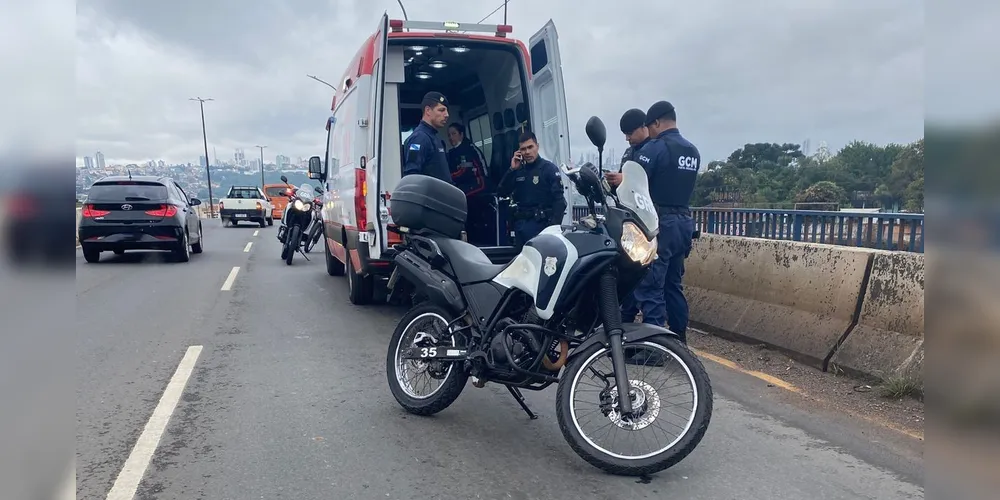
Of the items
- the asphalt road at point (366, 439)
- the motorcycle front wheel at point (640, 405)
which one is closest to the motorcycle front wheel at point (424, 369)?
the asphalt road at point (366, 439)

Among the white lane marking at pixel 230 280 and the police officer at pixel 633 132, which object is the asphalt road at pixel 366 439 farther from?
the white lane marking at pixel 230 280

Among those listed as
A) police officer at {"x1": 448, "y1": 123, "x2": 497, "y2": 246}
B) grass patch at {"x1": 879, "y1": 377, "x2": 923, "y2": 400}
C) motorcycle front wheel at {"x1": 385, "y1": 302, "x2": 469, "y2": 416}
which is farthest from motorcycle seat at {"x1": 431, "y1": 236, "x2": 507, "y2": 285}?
police officer at {"x1": 448, "y1": 123, "x2": 497, "y2": 246}

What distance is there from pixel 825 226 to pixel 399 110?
445 centimetres

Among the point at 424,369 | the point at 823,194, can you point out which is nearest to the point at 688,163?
the point at 823,194

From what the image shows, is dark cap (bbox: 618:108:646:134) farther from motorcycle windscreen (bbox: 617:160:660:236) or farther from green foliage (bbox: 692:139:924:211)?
motorcycle windscreen (bbox: 617:160:660:236)

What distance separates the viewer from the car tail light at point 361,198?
6.71m

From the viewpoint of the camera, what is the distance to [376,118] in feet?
20.6

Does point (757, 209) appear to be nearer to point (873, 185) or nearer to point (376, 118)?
point (873, 185)

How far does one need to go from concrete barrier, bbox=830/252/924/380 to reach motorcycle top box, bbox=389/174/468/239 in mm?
3084

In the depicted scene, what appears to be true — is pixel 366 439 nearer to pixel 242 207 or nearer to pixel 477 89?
pixel 477 89

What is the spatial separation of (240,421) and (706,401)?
9.18ft

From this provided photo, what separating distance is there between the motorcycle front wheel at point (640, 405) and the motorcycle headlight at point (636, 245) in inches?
16.7

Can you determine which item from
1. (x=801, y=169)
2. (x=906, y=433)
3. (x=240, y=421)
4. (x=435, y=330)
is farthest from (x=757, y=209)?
(x=240, y=421)

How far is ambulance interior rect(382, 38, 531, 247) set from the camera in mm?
6789
